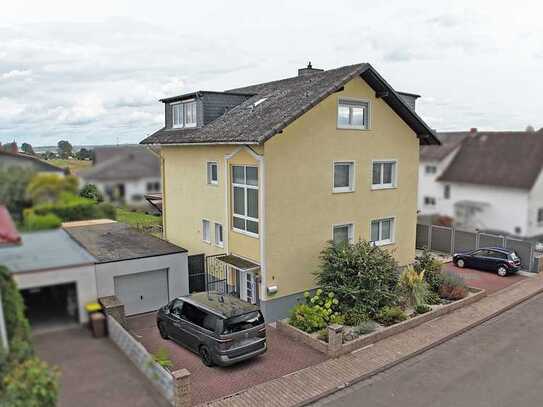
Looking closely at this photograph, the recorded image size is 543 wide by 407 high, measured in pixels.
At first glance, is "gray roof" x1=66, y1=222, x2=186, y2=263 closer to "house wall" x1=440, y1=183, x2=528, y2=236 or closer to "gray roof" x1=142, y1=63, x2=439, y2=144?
"house wall" x1=440, y1=183, x2=528, y2=236

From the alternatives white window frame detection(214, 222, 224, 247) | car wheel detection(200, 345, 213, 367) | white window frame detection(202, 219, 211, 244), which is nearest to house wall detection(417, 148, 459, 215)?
car wheel detection(200, 345, 213, 367)

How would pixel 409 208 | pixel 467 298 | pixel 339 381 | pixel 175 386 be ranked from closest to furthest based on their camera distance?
pixel 175 386 < pixel 339 381 < pixel 467 298 < pixel 409 208

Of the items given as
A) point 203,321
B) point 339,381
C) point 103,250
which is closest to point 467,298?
point 339,381

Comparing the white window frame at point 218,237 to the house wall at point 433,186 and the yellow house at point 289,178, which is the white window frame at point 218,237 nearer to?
the yellow house at point 289,178

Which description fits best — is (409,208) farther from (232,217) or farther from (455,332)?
(232,217)

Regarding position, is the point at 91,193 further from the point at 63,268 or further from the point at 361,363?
the point at 361,363

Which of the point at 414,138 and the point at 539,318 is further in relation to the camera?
the point at 414,138
